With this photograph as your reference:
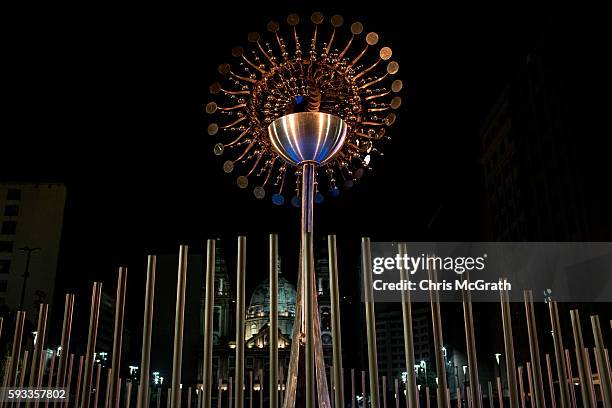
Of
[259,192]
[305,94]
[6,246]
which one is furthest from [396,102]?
[6,246]

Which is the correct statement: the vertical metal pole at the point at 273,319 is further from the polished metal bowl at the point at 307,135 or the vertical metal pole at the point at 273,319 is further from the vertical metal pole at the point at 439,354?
the polished metal bowl at the point at 307,135

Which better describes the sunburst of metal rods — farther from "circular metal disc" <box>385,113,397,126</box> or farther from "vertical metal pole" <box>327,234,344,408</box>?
"vertical metal pole" <box>327,234,344,408</box>

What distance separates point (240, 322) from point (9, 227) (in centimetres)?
3235

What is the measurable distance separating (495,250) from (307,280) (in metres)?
29.0

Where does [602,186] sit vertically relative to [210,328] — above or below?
above

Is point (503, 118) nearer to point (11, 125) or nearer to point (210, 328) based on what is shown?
point (11, 125)

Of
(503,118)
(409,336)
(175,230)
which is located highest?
(503,118)

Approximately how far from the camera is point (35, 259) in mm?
27219

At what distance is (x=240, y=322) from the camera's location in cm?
184


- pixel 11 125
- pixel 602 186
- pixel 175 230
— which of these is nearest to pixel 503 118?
pixel 602 186

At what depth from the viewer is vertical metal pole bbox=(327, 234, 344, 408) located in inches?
64.9

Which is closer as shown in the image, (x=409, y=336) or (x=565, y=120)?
(x=409, y=336)

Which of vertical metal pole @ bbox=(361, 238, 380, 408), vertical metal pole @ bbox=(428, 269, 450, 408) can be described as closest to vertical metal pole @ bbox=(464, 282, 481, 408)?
Answer: vertical metal pole @ bbox=(428, 269, 450, 408)

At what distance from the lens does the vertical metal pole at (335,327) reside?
1.65 m
